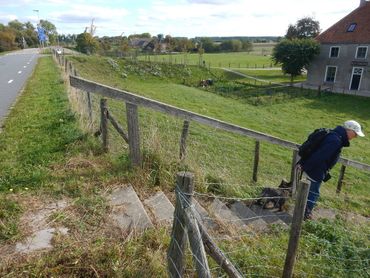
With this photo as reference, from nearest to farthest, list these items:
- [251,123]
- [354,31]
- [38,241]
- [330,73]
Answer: [38,241] → [251,123] → [354,31] → [330,73]

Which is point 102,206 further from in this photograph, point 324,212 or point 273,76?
point 273,76

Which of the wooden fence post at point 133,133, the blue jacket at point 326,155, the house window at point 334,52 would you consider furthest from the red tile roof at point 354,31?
the wooden fence post at point 133,133

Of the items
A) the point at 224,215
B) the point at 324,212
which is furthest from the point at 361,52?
the point at 224,215

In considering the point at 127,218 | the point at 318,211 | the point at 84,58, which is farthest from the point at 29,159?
the point at 84,58

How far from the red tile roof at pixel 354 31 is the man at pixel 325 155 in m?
32.2

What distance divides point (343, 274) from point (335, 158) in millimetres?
2114

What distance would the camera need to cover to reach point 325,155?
4930 mm

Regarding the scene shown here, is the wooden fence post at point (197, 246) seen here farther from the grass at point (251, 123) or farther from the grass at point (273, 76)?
the grass at point (273, 76)

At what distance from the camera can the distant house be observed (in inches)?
1267

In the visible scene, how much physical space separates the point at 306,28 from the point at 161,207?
59944mm

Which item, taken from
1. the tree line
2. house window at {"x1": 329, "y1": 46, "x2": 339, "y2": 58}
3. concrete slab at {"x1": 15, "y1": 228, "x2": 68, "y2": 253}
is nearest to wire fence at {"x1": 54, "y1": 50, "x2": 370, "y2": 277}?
concrete slab at {"x1": 15, "y1": 228, "x2": 68, "y2": 253}

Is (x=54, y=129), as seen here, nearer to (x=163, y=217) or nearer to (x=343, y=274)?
(x=163, y=217)

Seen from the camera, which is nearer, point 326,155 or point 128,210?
point 128,210

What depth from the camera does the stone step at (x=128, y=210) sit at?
3.66m
